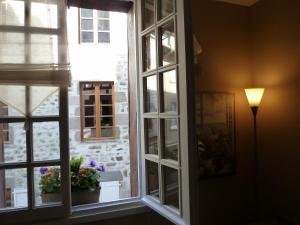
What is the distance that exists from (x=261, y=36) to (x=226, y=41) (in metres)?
0.32

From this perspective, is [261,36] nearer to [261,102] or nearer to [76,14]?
[261,102]

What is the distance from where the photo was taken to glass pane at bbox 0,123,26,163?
169cm

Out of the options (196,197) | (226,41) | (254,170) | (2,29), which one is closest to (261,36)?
(226,41)

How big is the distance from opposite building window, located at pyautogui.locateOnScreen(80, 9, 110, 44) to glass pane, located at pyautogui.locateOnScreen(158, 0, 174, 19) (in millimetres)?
2531

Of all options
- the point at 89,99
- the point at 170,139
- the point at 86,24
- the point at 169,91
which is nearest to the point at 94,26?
the point at 86,24

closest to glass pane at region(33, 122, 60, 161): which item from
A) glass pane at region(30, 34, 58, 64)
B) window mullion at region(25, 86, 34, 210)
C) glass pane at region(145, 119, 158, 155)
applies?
window mullion at region(25, 86, 34, 210)

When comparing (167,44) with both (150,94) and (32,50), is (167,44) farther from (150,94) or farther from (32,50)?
(32,50)

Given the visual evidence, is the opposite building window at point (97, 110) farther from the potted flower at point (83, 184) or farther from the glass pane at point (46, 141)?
the glass pane at point (46, 141)

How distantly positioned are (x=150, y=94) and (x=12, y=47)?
86 cm

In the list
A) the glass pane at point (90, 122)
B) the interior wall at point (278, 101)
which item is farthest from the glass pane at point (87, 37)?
the interior wall at point (278, 101)

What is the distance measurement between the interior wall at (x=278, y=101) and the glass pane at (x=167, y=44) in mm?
1206

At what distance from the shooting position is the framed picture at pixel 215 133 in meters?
2.40

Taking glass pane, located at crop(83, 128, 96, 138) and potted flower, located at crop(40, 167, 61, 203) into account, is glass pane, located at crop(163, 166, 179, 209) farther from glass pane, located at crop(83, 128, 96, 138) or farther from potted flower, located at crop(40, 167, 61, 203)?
glass pane, located at crop(83, 128, 96, 138)

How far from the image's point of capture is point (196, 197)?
4.67ft
